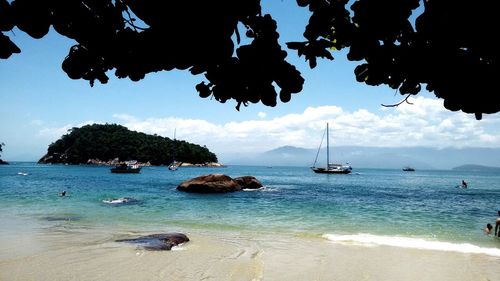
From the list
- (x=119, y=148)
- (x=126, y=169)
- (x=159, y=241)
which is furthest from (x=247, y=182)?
(x=119, y=148)

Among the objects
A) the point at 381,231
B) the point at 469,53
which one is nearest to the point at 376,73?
the point at 469,53

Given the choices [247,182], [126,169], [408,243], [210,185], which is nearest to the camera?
[408,243]

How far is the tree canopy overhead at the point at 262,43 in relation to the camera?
5.80ft

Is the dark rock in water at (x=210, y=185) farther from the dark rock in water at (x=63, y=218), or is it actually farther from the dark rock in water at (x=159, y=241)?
the dark rock in water at (x=159, y=241)

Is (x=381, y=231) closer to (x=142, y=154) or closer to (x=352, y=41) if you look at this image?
(x=352, y=41)

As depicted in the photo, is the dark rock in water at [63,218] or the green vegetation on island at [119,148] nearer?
the dark rock in water at [63,218]

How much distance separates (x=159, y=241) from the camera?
41.7 ft

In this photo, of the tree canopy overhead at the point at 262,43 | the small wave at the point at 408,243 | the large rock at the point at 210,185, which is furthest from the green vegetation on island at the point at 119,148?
the tree canopy overhead at the point at 262,43

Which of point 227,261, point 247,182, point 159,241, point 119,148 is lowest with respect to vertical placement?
→ point 227,261

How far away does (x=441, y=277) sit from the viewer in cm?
982

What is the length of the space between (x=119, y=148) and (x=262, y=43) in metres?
158

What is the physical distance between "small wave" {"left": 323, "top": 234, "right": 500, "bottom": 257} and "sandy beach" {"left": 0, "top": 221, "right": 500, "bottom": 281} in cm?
68

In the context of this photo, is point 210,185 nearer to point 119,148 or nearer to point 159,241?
point 159,241

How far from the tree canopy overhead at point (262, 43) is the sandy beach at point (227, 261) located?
26.3 feet
